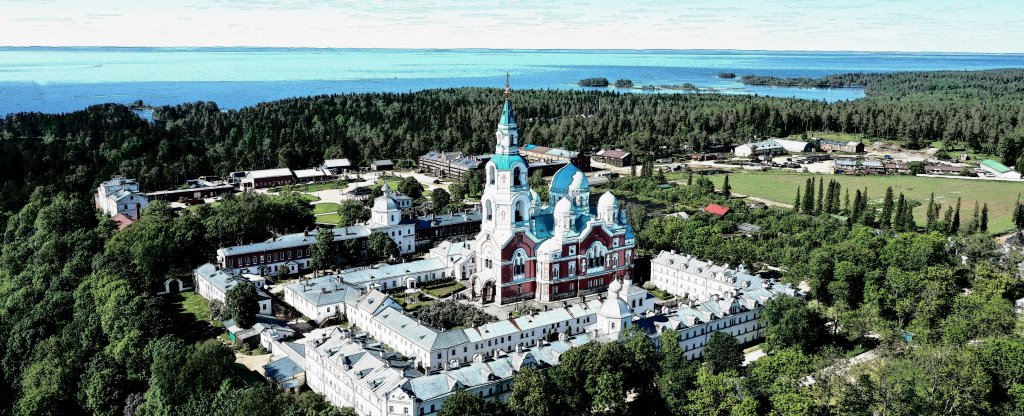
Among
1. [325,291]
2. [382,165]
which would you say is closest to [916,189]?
[382,165]

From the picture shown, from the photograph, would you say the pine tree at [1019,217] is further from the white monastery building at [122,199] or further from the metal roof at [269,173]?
the white monastery building at [122,199]

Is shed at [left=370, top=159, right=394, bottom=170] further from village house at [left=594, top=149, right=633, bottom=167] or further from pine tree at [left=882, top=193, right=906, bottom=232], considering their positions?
pine tree at [left=882, top=193, right=906, bottom=232]

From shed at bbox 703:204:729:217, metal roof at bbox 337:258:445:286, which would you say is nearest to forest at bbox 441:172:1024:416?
shed at bbox 703:204:729:217

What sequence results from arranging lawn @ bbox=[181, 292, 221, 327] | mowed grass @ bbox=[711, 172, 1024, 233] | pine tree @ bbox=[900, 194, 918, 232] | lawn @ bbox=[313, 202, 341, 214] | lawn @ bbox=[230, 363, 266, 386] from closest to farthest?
lawn @ bbox=[230, 363, 266, 386] → lawn @ bbox=[181, 292, 221, 327] → pine tree @ bbox=[900, 194, 918, 232] → mowed grass @ bbox=[711, 172, 1024, 233] → lawn @ bbox=[313, 202, 341, 214]

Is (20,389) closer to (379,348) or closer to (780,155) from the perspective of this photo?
(379,348)

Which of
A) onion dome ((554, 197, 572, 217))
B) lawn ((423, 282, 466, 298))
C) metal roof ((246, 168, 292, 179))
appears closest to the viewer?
onion dome ((554, 197, 572, 217))

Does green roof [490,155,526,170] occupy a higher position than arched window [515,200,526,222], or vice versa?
green roof [490,155,526,170]

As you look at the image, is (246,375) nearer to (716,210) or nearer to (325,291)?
(325,291)
